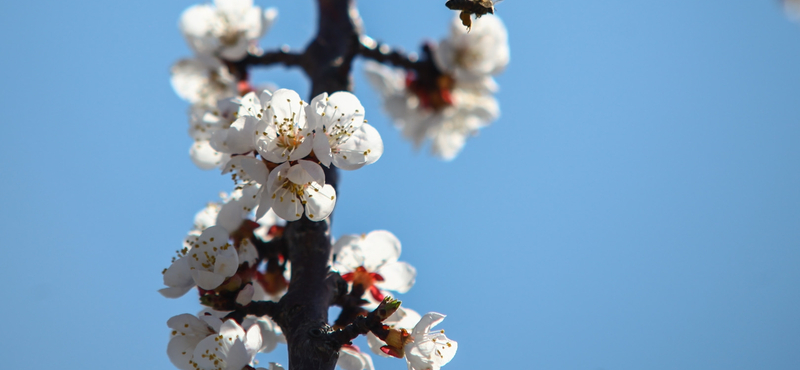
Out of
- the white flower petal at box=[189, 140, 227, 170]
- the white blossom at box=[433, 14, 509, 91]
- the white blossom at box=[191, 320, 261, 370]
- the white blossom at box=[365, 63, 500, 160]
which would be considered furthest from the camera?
the white blossom at box=[365, 63, 500, 160]

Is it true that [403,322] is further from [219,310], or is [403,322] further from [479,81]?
[479,81]

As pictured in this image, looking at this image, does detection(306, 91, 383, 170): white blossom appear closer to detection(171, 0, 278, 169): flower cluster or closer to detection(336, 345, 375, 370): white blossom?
detection(336, 345, 375, 370): white blossom

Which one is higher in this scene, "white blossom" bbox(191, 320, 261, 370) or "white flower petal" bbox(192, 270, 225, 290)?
"white flower petal" bbox(192, 270, 225, 290)

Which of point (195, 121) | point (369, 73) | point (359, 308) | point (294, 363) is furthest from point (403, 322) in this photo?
point (369, 73)

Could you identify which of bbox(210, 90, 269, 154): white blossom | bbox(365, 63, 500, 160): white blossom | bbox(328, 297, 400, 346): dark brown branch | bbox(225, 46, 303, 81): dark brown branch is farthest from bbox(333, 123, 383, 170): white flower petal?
bbox(365, 63, 500, 160): white blossom

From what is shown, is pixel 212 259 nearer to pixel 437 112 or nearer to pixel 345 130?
pixel 345 130

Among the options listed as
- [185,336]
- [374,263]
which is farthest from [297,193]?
[185,336]
